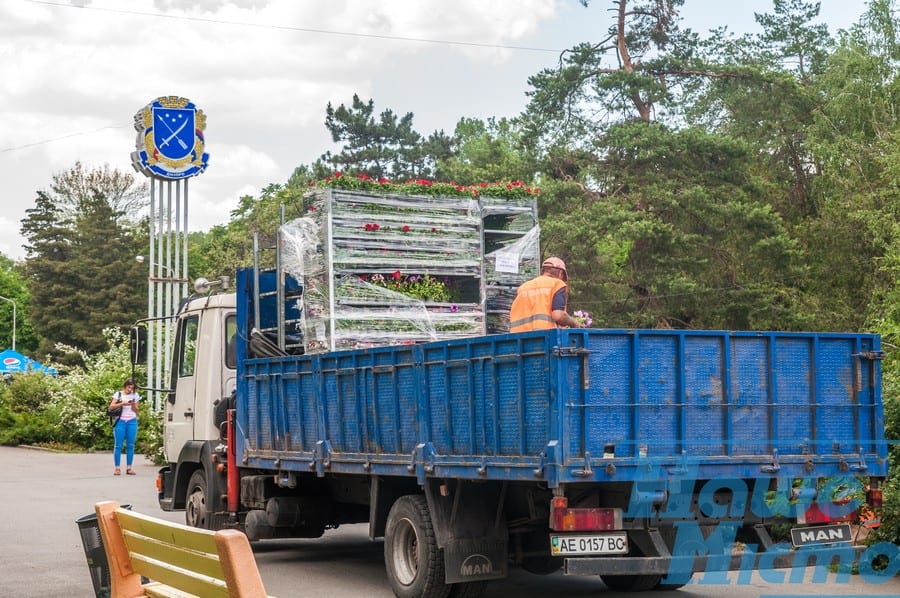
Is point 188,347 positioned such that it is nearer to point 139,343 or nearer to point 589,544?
point 139,343

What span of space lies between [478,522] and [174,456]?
554cm

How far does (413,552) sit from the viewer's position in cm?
936

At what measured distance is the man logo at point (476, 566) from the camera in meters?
8.73

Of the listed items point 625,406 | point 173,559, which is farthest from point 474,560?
point 173,559

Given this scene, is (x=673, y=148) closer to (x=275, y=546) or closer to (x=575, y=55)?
(x=575, y=55)

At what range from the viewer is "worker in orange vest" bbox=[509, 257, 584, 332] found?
970cm

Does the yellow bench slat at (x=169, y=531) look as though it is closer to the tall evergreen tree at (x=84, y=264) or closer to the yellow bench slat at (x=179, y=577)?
the yellow bench slat at (x=179, y=577)

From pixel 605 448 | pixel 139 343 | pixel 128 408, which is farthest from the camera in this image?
pixel 128 408

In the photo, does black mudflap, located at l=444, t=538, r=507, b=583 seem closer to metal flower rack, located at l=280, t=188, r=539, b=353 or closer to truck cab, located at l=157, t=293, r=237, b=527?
metal flower rack, located at l=280, t=188, r=539, b=353

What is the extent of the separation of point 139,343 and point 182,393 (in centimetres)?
71

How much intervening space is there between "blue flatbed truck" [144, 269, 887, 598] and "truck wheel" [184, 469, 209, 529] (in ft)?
8.28

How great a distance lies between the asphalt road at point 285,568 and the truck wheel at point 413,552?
0.72 metres

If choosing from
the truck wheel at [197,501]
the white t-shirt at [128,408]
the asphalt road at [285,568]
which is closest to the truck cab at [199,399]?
the truck wheel at [197,501]

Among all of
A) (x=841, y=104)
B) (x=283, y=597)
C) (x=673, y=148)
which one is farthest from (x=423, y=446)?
(x=841, y=104)
